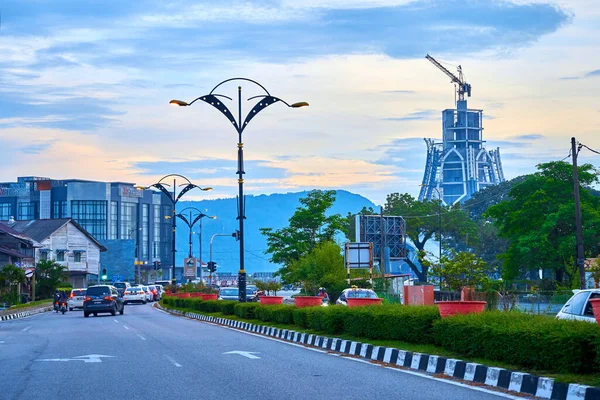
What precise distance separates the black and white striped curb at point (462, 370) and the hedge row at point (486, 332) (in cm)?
47

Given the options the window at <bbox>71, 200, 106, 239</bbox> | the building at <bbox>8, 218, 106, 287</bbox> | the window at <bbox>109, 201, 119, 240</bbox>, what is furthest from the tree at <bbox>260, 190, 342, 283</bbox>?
the window at <bbox>109, 201, 119, 240</bbox>

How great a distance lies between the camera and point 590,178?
219 feet

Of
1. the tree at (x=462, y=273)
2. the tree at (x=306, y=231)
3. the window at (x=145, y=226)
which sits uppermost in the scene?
the window at (x=145, y=226)

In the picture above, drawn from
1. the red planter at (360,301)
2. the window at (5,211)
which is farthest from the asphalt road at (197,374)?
the window at (5,211)

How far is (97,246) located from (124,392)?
10878cm

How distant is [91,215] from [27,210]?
12.7 m

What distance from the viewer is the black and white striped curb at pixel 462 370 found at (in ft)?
37.4

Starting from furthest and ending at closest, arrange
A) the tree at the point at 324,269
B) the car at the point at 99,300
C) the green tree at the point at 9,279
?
1. the green tree at the point at 9,279
2. the tree at the point at 324,269
3. the car at the point at 99,300

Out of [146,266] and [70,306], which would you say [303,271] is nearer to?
[70,306]

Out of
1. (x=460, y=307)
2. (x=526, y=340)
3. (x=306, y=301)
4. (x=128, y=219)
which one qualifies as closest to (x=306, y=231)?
(x=306, y=301)

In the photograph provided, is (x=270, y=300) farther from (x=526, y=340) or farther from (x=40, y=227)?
(x=40, y=227)

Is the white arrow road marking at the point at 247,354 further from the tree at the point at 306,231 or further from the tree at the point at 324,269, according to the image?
→ the tree at the point at 306,231

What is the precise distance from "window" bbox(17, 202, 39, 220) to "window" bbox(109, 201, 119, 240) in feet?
42.4

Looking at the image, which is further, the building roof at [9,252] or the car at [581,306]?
the building roof at [9,252]
